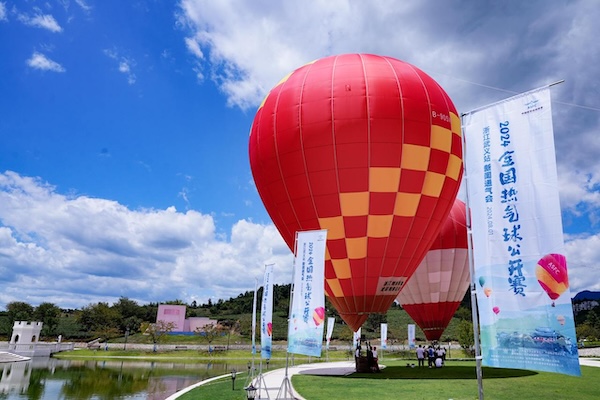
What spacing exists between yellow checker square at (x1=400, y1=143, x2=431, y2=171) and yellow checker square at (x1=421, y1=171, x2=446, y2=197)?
1.50 feet

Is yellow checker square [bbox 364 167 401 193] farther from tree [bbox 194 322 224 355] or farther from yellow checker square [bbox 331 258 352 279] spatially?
tree [bbox 194 322 224 355]

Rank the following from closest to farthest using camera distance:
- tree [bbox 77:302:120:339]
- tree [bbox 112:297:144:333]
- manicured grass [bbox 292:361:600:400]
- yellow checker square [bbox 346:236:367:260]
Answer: manicured grass [bbox 292:361:600:400] → yellow checker square [bbox 346:236:367:260] → tree [bbox 77:302:120:339] → tree [bbox 112:297:144:333]

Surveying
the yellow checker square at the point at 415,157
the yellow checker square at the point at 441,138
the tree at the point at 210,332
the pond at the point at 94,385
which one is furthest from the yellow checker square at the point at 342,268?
the tree at the point at 210,332

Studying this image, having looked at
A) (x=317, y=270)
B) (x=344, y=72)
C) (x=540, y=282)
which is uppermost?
(x=344, y=72)

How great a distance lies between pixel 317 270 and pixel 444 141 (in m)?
8.84

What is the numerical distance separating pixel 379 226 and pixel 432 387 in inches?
245

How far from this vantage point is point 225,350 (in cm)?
5081

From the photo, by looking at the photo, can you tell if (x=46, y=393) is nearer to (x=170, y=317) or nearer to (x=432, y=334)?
(x=432, y=334)

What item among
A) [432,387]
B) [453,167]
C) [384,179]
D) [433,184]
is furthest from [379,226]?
[432,387]

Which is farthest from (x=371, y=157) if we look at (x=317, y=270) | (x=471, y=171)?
(x=471, y=171)

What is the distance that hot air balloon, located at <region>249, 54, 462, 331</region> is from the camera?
55.7ft

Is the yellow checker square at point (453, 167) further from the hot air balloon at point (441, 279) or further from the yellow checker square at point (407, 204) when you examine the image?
the hot air balloon at point (441, 279)

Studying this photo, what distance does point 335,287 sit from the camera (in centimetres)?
1834

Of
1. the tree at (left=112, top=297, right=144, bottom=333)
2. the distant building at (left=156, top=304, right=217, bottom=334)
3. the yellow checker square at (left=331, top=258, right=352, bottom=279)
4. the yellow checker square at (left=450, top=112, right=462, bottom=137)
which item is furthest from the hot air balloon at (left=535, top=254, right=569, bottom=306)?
the tree at (left=112, top=297, right=144, bottom=333)
